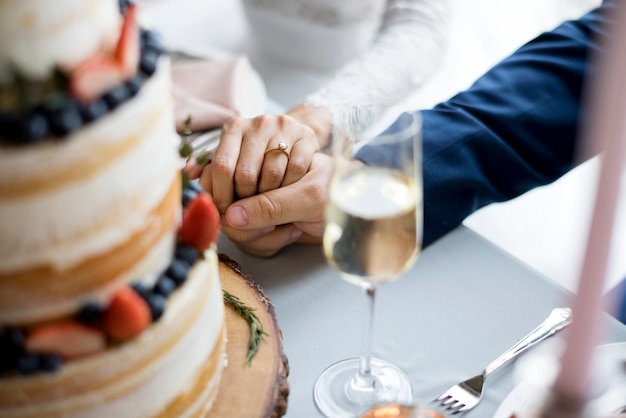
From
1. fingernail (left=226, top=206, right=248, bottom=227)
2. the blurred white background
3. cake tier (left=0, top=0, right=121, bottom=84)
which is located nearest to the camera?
cake tier (left=0, top=0, right=121, bottom=84)

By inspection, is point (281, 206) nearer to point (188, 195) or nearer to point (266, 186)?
point (266, 186)

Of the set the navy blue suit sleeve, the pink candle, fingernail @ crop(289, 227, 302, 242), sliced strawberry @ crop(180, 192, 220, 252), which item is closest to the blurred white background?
the navy blue suit sleeve

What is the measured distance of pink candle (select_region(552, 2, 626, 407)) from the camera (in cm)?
34

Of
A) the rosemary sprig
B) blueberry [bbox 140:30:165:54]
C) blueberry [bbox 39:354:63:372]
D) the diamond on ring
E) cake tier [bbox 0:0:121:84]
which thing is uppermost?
cake tier [bbox 0:0:121:84]

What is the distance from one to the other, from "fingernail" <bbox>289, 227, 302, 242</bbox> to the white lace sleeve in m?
0.23

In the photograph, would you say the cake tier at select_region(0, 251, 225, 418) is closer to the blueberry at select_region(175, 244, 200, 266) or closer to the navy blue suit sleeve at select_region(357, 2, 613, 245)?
the blueberry at select_region(175, 244, 200, 266)

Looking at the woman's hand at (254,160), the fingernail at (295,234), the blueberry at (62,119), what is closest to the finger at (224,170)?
the woman's hand at (254,160)

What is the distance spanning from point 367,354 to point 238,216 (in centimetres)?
30

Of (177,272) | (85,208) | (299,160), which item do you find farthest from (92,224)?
(299,160)

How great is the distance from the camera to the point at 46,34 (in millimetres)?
574

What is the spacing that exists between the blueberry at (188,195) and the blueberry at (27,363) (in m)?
0.23

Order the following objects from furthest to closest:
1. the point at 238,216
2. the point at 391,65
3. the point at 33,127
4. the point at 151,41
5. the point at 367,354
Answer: the point at 391,65
the point at 238,216
the point at 367,354
the point at 151,41
the point at 33,127

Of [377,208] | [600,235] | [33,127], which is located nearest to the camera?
[600,235]

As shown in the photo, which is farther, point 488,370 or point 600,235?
point 488,370
